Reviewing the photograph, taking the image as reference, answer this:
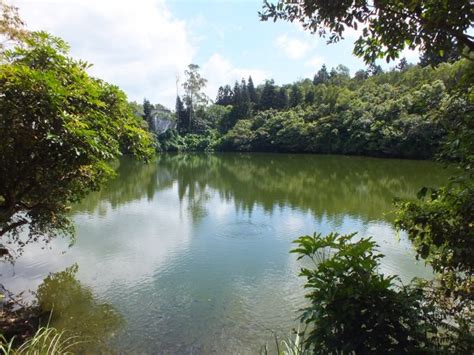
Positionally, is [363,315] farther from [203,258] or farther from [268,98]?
[268,98]

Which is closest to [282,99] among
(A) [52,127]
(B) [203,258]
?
(B) [203,258]

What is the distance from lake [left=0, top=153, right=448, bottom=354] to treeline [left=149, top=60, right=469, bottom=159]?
10.7 meters

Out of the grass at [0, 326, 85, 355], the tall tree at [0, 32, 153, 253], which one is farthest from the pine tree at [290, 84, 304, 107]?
the grass at [0, 326, 85, 355]

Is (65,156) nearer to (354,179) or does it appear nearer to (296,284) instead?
(296,284)

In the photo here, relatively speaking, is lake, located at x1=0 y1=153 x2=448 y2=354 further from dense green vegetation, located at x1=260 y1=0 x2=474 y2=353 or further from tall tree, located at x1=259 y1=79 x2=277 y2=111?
tall tree, located at x1=259 y1=79 x2=277 y2=111

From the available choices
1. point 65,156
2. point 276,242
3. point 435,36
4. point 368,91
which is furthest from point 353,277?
point 368,91

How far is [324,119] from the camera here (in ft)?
133

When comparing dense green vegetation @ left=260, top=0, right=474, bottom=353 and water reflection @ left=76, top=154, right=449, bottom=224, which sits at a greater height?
dense green vegetation @ left=260, top=0, right=474, bottom=353

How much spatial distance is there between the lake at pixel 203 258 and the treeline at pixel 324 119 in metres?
10.7

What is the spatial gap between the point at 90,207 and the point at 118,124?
32.4ft

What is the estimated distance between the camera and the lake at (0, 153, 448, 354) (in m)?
5.79

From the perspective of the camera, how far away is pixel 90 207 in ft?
47.0

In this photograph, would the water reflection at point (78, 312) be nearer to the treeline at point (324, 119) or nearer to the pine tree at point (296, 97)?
the treeline at point (324, 119)

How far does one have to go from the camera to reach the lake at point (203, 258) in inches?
228
